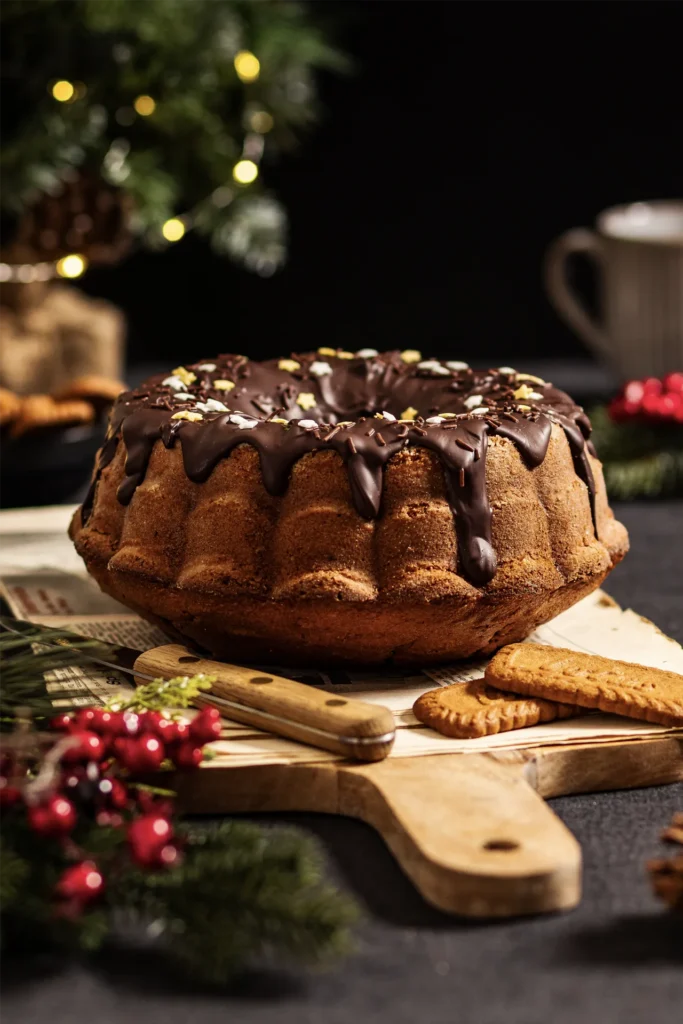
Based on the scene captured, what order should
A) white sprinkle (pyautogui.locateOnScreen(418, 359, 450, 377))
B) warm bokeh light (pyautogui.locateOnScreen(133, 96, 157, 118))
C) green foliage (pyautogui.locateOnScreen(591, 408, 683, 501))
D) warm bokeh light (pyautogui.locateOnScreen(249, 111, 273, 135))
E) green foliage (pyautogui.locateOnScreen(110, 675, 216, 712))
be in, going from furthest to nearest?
warm bokeh light (pyautogui.locateOnScreen(249, 111, 273, 135)), warm bokeh light (pyautogui.locateOnScreen(133, 96, 157, 118)), green foliage (pyautogui.locateOnScreen(591, 408, 683, 501)), white sprinkle (pyautogui.locateOnScreen(418, 359, 450, 377)), green foliage (pyautogui.locateOnScreen(110, 675, 216, 712))

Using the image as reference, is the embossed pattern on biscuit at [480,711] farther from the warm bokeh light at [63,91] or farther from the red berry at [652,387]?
the warm bokeh light at [63,91]

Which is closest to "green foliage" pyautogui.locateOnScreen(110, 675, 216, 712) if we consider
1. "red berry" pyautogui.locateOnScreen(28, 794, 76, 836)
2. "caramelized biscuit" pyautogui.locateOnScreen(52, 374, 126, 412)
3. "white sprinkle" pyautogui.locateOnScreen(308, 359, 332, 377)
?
"red berry" pyautogui.locateOnScreen(28, 794, 76, 836)

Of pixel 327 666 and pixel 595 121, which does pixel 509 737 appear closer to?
pixel 327 666

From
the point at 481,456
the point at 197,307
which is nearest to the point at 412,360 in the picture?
the point at 481,456

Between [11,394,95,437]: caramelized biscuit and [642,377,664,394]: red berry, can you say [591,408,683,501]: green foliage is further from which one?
[11,394,95,437]: caramelized biscuit

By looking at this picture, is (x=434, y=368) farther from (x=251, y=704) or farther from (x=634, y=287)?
(x=634, y=287)

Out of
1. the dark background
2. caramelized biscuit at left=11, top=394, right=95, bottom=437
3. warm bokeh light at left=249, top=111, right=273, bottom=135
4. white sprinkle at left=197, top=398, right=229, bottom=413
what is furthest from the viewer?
the dark background

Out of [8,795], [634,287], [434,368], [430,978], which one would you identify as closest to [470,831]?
[430,978]

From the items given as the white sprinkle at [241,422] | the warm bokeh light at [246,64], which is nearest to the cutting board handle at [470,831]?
the white sprinkle at [241,422]
